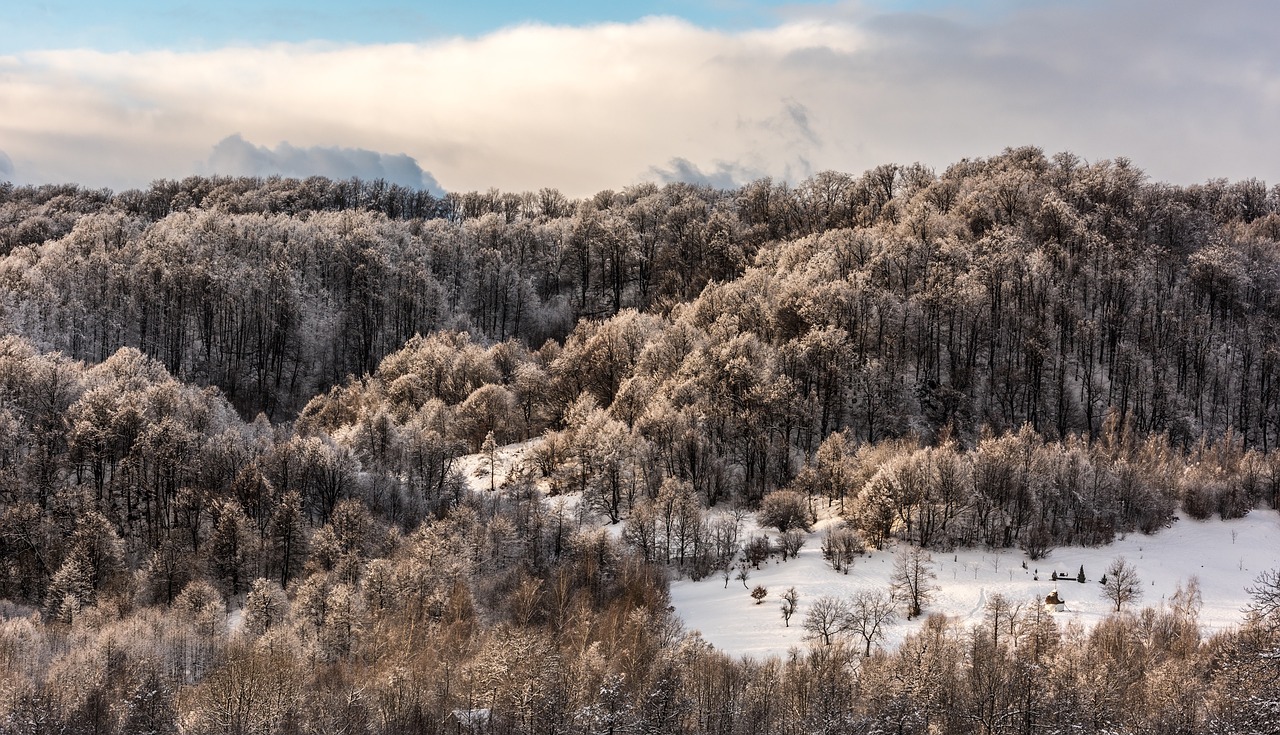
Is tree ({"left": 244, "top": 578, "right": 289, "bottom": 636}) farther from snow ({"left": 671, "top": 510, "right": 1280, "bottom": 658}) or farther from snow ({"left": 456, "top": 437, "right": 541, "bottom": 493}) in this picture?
snow ({"left": 671, "top": 510, "right": 1280, "bottom": 658})

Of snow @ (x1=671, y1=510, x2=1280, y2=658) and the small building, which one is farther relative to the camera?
the small building

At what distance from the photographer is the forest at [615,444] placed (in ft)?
168

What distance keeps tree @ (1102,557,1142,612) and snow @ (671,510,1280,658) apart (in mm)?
646

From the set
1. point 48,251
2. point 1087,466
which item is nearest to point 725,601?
point 1087,466

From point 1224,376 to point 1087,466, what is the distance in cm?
4623

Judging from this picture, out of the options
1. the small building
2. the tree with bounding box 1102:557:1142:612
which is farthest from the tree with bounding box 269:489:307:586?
the tree with bounding box 1102:557:1142:612

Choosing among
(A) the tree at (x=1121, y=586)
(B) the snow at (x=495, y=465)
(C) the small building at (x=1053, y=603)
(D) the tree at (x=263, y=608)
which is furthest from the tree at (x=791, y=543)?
(D) the tree at (x=263, y=608)

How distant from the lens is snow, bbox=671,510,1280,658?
197 ft

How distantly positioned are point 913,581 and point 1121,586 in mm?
14892

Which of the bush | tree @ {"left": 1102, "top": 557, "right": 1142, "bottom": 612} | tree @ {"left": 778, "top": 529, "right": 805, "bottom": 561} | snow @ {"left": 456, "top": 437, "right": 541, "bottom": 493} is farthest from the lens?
snow @ {"left": 456, "top": 437, "right": 541, "bottom": 493}

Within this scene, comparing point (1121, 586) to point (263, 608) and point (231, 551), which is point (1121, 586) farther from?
point (231, 551)

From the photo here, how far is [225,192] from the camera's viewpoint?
182 meters

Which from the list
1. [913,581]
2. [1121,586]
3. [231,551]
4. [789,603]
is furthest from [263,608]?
[1121,586]

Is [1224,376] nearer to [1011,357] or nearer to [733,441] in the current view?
[1011,357]
